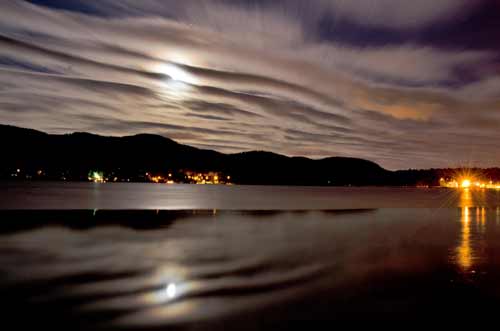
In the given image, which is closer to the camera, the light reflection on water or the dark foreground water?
the dark foreground water

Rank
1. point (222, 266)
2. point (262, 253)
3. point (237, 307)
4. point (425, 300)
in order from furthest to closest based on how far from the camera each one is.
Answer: point (262, 253) < point (222, 266) < point (425, 300) < point (237, 307)

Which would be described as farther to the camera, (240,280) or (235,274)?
(235,274)

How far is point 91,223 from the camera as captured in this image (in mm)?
28094

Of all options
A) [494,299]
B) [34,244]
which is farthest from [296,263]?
[34,244]

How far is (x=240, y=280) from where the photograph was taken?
12.6 metres

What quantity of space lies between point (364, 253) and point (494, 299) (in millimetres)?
7694

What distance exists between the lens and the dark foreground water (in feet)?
29.4

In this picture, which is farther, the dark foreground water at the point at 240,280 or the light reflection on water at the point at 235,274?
the light reflection on water at the point at 235,274

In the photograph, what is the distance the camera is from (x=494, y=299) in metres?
10.5

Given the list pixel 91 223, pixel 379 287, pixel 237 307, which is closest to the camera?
pixel 237 307

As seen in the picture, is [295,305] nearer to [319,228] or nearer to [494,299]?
[494,299]

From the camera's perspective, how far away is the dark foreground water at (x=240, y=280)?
353 inches

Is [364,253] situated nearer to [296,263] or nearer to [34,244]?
[296,263]

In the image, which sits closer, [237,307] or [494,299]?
[237,307]
